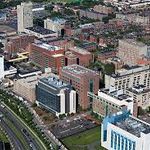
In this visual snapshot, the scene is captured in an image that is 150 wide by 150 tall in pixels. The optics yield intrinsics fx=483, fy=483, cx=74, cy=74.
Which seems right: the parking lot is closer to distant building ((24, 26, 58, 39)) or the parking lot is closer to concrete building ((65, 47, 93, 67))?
concrete building ((65, 47, 93, 67))

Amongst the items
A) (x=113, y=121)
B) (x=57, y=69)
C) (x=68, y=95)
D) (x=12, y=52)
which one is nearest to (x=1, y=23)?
(x=12, y=52)

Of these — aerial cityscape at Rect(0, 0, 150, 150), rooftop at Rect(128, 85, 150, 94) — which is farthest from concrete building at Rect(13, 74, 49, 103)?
rooftop at Rect(128, 85, 150, 94)

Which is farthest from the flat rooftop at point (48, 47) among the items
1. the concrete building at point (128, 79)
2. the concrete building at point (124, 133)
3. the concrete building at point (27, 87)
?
the concrete building at point (124, 133)

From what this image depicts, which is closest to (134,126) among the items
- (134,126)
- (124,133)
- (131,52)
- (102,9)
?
(134,126)

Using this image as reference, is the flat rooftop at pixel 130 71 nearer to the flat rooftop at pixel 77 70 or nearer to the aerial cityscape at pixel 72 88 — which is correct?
the aerial cityscape at pixel 72 88

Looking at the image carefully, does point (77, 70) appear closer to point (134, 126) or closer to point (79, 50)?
point (79, 50)

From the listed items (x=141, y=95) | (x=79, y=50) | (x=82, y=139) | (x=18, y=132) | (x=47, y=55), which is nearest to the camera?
(x=82, y=139)
